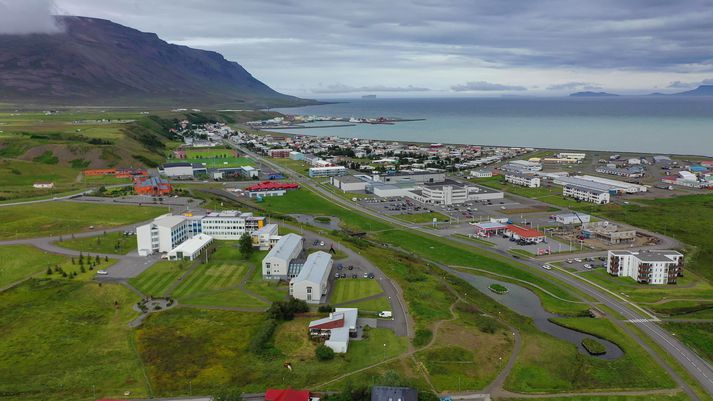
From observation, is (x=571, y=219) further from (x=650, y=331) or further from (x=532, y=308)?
(x=650, y=331)

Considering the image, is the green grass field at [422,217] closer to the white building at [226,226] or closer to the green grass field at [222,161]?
the white building at [226,226]

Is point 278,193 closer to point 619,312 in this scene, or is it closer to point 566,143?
point 619,312

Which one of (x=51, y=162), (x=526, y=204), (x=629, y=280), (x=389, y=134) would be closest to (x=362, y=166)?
(x=526, y=204)

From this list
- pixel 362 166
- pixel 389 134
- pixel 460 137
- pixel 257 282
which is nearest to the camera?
pixel 257 282

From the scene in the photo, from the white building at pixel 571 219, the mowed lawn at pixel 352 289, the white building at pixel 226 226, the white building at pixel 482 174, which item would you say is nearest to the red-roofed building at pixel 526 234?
the white building at pixel 571 219

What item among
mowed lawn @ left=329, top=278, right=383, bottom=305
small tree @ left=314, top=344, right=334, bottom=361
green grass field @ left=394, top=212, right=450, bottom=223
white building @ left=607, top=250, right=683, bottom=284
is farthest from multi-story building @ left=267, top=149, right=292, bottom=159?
small tree @ left=314, top=344, right=334, bottom=361

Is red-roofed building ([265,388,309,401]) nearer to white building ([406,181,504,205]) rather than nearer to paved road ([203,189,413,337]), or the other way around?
paved road ([203,189,413,337])
